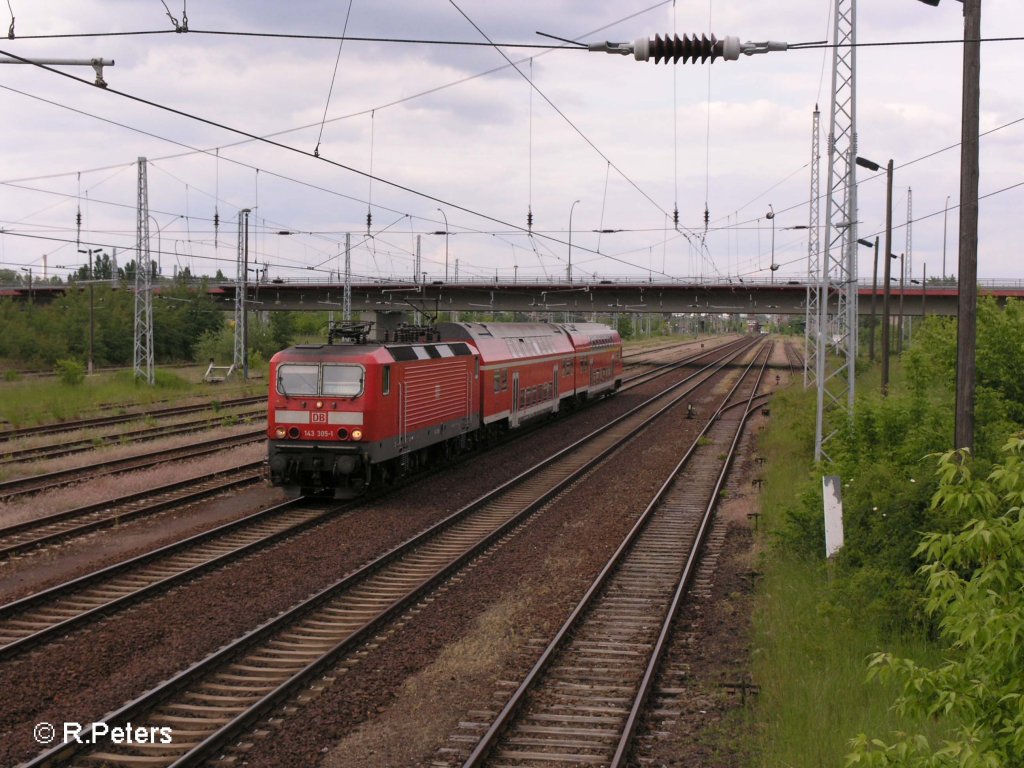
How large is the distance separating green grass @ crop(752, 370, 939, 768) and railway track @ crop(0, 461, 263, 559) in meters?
10.7

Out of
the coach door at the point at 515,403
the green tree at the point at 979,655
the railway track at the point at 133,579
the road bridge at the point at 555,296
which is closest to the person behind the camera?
the green tree at the point at 979,655

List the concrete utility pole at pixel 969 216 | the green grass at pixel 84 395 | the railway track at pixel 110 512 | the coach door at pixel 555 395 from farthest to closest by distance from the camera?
the coach door at pixel 555 395, the green grass at pixel 84 395, the railway track at pixel 110 512, the concrete utility pole at pixel 969 216

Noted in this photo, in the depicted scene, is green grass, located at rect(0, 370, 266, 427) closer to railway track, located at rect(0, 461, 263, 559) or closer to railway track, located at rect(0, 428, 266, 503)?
railway track, located at rect(0, 428, 266, 503)

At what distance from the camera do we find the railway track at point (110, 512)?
15070 mm

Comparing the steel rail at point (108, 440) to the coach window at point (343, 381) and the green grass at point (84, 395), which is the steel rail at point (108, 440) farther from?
the coach window at point (343, 381)

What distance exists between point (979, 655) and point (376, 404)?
1372 cm

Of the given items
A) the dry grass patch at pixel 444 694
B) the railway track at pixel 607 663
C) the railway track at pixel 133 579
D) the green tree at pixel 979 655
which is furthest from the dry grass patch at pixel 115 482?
the green tree at pixel 979 655

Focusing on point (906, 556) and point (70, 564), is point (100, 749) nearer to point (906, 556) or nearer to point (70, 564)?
point (70, 564)

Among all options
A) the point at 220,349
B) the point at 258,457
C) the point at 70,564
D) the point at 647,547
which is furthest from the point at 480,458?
the point at 220,349

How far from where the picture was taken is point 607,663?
33.8ft

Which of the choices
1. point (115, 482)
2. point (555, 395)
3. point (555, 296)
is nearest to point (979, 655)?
point (115, 482)

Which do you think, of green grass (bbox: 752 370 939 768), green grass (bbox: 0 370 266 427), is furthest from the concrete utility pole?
green grass (bbox: 0 370 266 427)

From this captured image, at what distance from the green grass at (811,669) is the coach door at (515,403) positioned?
44.5ft

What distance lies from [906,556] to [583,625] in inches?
152
